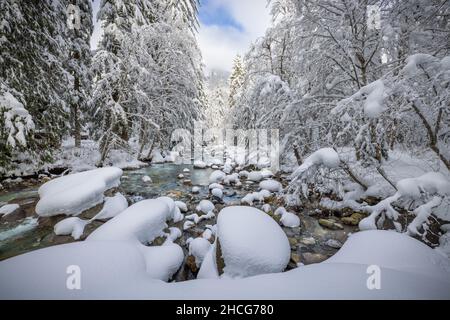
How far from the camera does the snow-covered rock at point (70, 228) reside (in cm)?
401

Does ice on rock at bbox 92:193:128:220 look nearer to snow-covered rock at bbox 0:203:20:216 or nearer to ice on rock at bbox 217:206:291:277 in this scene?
snow-covered rock at bbox 0:203:20:216

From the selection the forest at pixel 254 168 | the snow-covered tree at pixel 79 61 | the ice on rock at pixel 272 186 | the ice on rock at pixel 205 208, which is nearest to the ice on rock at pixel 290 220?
the forest at pixel 254 168

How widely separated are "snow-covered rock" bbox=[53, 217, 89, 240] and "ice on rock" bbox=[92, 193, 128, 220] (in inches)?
14.8

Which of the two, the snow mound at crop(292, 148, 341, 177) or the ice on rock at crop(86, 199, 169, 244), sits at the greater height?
the snow mound at crop(292, 148, 341, 177)

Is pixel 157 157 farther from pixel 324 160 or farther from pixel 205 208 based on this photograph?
pixel 324 160

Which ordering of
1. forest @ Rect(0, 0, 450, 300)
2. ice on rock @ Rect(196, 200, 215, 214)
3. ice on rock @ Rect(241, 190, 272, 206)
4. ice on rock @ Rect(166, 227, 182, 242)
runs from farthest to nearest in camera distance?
ice on rock @ Rect(241, 190, 272, 206)
ice on rock @ Rect(196, 200, 215, 214)
ice on rock @ Rect(166, 227, 182, 242)
forest @ Rect(0, 0, 450, 300)

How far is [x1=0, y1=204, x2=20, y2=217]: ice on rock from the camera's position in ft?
16.1

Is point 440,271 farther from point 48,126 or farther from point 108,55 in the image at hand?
point 108,55

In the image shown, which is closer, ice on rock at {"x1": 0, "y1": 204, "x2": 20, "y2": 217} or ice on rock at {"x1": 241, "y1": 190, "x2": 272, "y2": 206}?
ice on rock at {"x1": 0, "y1": 204, "x2": 20, "y2": 217}

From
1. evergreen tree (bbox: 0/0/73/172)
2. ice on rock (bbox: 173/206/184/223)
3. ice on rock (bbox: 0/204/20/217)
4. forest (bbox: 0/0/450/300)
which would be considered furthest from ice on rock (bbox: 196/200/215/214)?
evergreen tree (bbox: 0/0/73/172)

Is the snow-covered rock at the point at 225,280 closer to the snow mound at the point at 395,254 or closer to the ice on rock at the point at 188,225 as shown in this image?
the snow mound at the point at 395,254

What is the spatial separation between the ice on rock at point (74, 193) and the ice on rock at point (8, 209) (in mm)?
899
